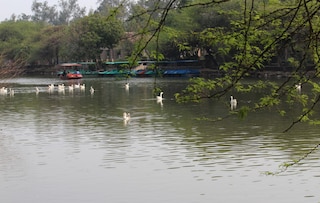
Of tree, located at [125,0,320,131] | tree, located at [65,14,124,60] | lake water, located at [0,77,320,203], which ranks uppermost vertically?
tree, located at [65,14,124,60]

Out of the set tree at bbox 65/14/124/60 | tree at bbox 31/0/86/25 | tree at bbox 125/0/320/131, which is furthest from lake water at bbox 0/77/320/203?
tree at bbox 31/0/86/25

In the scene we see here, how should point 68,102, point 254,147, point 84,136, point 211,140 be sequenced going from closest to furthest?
point 254,147 → point 211,140 → point 84,136 → point 68,102

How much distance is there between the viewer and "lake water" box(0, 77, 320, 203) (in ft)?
33.0

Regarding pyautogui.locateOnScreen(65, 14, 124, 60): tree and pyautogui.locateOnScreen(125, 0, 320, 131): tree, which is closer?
pyautogui.locateOnScreen(125, 0, 320, 131): tree

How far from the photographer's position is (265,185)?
1020cm

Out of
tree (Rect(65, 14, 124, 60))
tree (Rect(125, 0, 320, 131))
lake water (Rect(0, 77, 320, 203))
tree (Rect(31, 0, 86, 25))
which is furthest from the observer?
tree (Rect(31, 0, 86, 25))

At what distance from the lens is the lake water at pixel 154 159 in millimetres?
10047

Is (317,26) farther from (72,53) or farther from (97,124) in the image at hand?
(72,53)

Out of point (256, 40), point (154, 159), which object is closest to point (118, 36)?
point (154, 159)

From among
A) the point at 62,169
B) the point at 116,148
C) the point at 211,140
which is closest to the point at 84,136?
the point at 116,148

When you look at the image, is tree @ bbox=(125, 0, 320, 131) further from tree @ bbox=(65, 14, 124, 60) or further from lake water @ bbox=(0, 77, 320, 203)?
tree @ bbox=(65, 14, 124, 60)

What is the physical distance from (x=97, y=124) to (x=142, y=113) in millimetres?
3287

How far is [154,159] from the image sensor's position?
12.8 m

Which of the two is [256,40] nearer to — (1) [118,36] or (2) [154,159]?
(2) [154,159]
